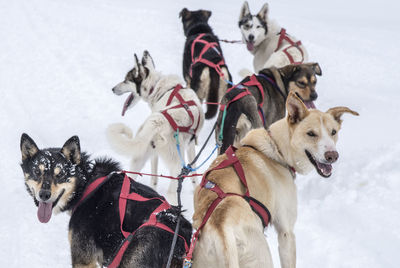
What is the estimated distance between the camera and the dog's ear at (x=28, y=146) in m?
3.00

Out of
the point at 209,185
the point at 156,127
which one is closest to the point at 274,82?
the point at 156,127

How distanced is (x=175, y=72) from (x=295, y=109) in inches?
227

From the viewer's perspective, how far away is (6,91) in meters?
7.24

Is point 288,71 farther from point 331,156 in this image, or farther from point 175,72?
point 175,72

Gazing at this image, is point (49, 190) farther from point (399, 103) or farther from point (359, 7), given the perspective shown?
point (359, 7)

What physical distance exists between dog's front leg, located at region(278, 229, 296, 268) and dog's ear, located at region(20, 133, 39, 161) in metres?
1.78

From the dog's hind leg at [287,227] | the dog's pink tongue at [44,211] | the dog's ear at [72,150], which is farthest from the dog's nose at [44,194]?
the dog's hind leg at [287,227]

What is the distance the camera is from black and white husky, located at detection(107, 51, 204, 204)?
416 centimetres

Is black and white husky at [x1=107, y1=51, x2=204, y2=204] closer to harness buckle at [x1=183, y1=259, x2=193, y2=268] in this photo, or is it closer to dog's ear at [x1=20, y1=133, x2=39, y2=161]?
dog's ear at [x1=20, y1=133, x2=39, y2=161]

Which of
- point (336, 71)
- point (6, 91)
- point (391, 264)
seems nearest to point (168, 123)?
point (391, 264)

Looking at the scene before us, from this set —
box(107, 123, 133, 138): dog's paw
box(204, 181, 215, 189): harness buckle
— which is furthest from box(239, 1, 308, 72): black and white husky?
box(204, 181, 215, 189): harness buckle

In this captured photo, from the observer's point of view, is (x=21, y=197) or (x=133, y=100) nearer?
(x=21, y=197)

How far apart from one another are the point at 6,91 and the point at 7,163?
2345mm

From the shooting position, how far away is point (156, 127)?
14.1ft
